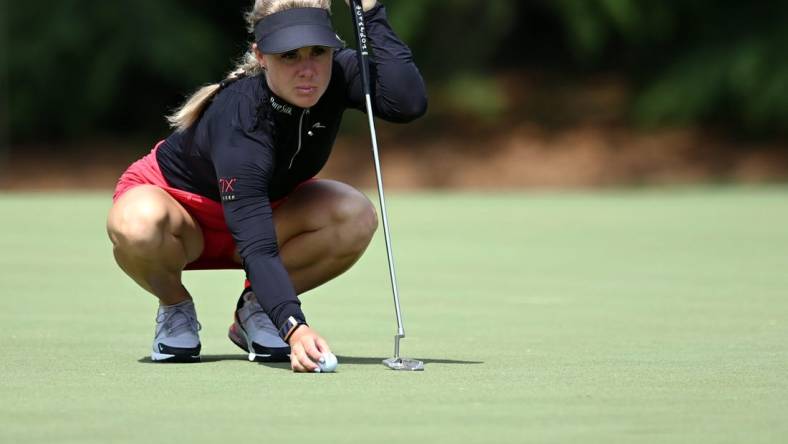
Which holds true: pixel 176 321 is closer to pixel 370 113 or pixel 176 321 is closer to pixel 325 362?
pixel 325 362

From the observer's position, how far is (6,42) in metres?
23.9

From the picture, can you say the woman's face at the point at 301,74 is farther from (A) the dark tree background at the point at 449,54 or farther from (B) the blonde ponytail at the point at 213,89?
(A) the dark tree background at the point at 449,54

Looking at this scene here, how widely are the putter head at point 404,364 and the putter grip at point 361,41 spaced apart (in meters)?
0.96

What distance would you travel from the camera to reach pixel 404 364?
17.7 ft

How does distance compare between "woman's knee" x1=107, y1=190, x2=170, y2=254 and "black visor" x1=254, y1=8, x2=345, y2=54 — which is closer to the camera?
"black visor" x1=254, y1=8, x2=345, y2=54

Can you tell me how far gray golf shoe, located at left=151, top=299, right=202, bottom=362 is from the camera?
5.64 m

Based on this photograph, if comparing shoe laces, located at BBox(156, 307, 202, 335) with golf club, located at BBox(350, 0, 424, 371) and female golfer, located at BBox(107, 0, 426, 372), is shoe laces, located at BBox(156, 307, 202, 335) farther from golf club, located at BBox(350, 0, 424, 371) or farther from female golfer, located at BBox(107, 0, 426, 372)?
golf club, located at BBox(350, 0, 424, 371)

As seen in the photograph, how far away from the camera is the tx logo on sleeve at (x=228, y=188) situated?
531cm

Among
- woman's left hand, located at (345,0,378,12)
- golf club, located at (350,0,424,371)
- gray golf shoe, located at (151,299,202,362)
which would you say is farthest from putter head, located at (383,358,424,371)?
woman's left hand, located at (345,0,378,12)

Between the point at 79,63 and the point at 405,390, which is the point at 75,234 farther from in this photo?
the point at 79,63

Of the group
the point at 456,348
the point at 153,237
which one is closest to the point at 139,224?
the point at 153,237

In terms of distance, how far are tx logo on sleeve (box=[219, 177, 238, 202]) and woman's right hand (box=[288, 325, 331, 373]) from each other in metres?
0.51

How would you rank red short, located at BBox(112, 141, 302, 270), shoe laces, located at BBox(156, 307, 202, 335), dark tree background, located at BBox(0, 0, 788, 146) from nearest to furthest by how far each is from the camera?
shoe laces, located at BBox(156, 307, 202, 335), red short, located at BBox(112, 141, 302, 270), dark tree background, located at BBox(0, 0, 788, 146)

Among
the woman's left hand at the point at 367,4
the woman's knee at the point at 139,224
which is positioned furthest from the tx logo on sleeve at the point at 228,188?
the woman's left hand at the point at 367,4
